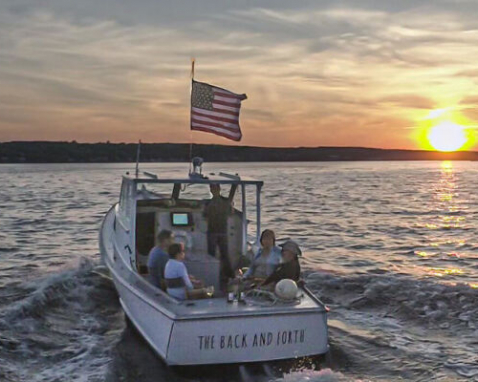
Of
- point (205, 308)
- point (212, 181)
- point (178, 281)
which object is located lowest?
point (205, 308)

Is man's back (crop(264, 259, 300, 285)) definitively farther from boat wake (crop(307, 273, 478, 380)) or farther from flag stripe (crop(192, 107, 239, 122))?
flag stripe (crop(192, 107, 239, 122))

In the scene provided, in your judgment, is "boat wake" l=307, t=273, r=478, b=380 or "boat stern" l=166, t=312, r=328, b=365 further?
"boat wake" l=307, t=273, r=478, b=380

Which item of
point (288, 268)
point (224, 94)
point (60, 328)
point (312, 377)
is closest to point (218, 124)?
point (224, 94)

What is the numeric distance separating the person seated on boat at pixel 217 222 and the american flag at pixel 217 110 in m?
1.05

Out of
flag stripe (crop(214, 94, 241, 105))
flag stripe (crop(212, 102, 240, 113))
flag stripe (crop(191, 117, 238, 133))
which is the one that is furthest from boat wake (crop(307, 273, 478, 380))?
flag stripe (crop(214, 94, 241, 105))

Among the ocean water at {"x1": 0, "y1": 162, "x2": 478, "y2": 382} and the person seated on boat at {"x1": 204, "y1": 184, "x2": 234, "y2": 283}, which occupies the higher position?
the person seated on boat at {"x1": 204, "y1": 184, "x2": 234, "y2": 283}

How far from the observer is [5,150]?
529 feet

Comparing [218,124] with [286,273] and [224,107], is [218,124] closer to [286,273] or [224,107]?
[224,107]

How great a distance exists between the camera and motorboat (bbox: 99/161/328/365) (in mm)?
7926

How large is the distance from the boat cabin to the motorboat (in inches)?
0.7

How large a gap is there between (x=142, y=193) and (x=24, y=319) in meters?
3.28

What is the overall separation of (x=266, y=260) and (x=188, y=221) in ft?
7.69

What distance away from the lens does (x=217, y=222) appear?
1129 centimetres

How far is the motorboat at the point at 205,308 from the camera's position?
7.93 m
